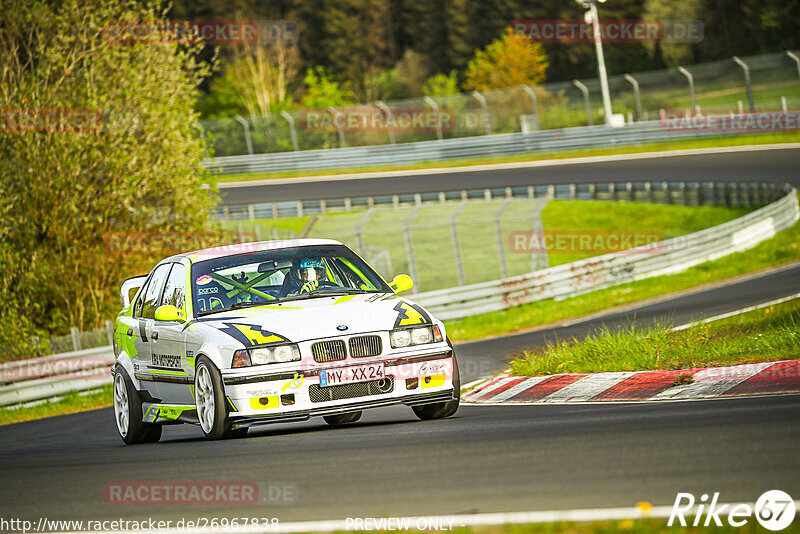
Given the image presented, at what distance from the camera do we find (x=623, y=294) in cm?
2333

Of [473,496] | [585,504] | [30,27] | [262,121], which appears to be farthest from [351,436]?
[262,121]

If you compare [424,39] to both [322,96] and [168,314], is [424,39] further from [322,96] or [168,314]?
[168,314]

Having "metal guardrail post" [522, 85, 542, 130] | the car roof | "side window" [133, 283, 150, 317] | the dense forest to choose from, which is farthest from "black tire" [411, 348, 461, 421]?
the dense forest

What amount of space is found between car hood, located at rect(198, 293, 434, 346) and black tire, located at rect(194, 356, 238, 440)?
32cm

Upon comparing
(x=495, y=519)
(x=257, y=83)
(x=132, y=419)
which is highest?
(x=257, y=83)

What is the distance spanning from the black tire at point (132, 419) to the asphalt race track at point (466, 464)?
0.57 meters

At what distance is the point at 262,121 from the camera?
55500 mm

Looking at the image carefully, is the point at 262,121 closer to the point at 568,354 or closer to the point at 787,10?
the point at 787,10

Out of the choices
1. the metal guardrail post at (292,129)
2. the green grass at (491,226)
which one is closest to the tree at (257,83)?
the metal guardrail post at (292,129)

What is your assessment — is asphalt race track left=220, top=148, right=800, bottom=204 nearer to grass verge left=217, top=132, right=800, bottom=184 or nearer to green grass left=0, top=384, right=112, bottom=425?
grass verge left=217, top=132, right=800, bottom=184

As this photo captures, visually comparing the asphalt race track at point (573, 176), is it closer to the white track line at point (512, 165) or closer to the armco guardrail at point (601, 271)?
the white track line at point (512, 165)

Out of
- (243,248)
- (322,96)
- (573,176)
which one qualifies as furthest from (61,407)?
(322,96)

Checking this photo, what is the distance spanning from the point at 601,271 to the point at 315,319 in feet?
54.7

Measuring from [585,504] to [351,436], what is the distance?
341 cm
